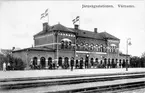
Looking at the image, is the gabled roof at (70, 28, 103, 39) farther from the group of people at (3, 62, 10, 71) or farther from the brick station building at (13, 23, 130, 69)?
the group of people at (3, 62, 10, 71)

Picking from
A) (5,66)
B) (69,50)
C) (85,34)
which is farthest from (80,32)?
(5,66)

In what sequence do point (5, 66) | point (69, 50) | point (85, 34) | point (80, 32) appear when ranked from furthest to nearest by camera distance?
point (85, 34)
point (80, 32)
point (69, 50)
point (5, 66)

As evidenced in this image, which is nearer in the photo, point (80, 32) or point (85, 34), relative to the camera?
point (80, 32)

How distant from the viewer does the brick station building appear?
32.4 m

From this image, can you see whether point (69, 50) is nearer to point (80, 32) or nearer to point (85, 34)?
point (80, 32)

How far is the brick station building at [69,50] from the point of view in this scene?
32406mm

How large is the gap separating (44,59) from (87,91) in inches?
964

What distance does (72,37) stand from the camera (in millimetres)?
37781

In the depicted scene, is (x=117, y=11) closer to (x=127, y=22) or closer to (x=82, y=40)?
(x=127, y=22)

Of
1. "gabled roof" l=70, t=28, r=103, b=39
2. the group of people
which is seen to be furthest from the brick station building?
the group of people

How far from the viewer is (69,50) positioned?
36.7 m

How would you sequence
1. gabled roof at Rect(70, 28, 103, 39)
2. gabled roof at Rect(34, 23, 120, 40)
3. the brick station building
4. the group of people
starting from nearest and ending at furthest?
1. the group of people
2. the brick station building
3. gabled roof at Rect(34, 23, 120, 40)
4. gabled roof at Rect(70, 28, 103, 39)

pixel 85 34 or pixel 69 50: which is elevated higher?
pixel 85 34

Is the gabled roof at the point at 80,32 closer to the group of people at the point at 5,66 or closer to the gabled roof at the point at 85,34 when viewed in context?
the gabled roof at the point at 85,34
